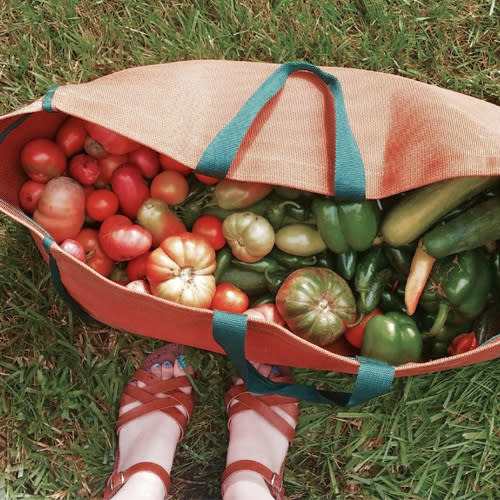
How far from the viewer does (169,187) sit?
1472mm

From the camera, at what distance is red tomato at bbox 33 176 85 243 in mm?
1414

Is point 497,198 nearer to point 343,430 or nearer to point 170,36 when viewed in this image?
point 343,430

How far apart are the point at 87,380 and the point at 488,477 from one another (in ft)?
3.78

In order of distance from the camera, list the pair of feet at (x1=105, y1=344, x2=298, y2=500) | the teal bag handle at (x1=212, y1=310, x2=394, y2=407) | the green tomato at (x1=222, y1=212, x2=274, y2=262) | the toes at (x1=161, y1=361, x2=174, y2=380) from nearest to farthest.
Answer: the teal bag handle at (x1=212, y1=310, x2=394, y2=407)
the green tomato at (x1=222, y1=212, x2=274, y2=262)
the pair of feet at (x1=105, y1=344, x2=298, y2=500)
the toes at (x1=161, y1=361, x2=174, y2=380)

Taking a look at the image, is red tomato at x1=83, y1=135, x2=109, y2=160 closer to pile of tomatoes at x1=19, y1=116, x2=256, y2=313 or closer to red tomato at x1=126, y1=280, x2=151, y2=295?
pile of tomatoes at x1=19, y1=116, x2=256, y2=313

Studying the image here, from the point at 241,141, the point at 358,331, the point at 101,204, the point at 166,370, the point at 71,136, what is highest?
the point at 241,141

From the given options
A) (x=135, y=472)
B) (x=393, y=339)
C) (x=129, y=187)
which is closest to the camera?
(x=393, y=339)

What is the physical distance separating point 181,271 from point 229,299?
0.42 ft

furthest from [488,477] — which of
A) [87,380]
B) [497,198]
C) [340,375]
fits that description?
[87,380]

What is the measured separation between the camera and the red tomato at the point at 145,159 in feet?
4.93

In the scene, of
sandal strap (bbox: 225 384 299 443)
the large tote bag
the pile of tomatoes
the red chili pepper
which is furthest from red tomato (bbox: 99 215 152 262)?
the red chili pepper

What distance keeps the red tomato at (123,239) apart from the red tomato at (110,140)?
16 cm

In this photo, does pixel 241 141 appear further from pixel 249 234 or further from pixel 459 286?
pixel 459 286

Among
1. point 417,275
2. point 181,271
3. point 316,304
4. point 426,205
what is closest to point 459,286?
point 417,275
